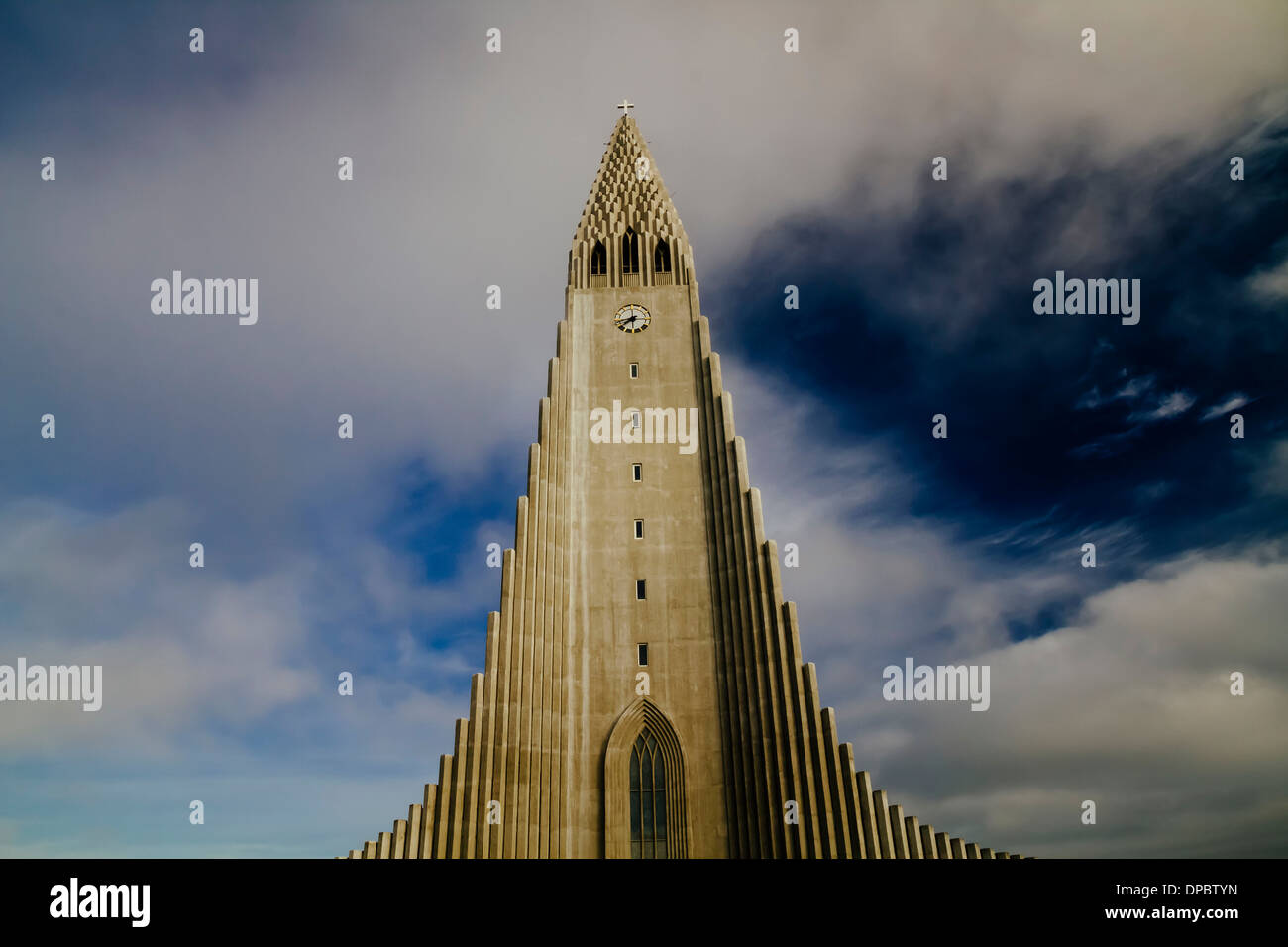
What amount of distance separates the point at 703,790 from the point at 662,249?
28.3 m

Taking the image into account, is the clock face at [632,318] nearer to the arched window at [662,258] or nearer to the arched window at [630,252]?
the arched window at [630,252]

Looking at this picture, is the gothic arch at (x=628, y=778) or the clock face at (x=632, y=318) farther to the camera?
the clock face at (x=632, y=318)

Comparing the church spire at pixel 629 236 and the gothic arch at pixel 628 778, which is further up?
the church spire at pixel 629 236

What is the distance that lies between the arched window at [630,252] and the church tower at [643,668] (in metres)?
4.07

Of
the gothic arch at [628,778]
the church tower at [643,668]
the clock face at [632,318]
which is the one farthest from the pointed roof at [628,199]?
the gothic arch at [628,778]

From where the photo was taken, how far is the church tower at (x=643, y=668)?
91.5 ft

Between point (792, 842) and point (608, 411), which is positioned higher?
point (608, 411)

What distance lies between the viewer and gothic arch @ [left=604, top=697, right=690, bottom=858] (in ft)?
94.3

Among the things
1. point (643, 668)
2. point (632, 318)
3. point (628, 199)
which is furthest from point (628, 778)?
point (628, 199)
